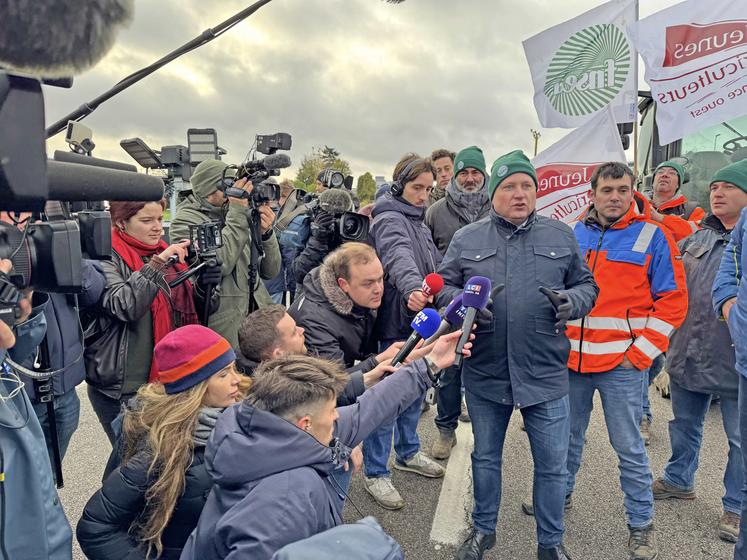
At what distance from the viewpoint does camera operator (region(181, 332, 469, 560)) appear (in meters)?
1.31

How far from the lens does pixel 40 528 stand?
1.52 metres

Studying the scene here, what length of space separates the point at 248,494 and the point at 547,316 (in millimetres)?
1654

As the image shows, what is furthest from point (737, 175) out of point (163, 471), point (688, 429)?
point (163, 471)

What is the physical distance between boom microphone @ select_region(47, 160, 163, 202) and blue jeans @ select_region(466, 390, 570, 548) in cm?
223

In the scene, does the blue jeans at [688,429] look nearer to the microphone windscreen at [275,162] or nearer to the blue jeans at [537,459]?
the blue jeans at [537,459]

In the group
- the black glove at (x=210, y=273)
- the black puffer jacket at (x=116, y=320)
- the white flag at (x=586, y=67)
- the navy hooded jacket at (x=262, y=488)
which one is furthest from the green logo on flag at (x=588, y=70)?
the navy hooded jacket at (x=262, y=488)

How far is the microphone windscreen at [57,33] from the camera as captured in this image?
0.51 meters

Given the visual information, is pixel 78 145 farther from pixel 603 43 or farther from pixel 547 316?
pixel 603 43

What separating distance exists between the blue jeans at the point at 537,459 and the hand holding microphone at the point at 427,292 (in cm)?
54

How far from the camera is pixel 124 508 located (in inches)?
70.7

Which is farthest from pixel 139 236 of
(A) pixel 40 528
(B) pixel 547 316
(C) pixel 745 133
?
(C) pixel 745 133

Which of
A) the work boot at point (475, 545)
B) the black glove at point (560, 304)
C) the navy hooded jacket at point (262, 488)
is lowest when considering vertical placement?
the work boot at point (475, 545)

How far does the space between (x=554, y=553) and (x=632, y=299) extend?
1393mm

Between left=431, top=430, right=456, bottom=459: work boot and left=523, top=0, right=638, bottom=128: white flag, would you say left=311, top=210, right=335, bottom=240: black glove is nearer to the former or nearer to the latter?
left=431, top=430, right=456, bottom=459: work boot
